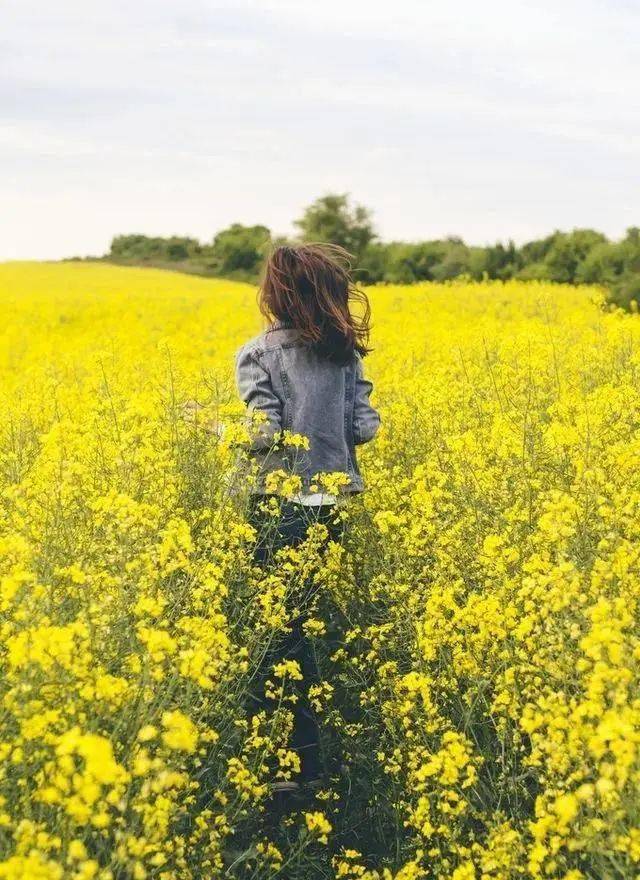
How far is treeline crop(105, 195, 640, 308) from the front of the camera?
2406 centimetres

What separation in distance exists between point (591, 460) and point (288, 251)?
1.60m

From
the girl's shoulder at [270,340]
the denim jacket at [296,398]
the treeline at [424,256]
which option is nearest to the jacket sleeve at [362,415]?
the denim jacket at [296,398]

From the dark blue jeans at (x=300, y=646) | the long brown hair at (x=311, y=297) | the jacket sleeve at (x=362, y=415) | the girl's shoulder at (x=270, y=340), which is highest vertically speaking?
the long brown hair at (x=311, y=297)

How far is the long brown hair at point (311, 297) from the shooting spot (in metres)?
4.00

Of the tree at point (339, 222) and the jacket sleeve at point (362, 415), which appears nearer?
the jacket sleeve at point (362, 415)

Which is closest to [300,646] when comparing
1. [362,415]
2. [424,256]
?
[362,415]

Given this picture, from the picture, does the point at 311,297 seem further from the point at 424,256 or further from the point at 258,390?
the point at 424,256

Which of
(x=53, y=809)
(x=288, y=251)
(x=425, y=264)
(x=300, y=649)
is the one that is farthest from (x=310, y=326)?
(x=425, y=264)

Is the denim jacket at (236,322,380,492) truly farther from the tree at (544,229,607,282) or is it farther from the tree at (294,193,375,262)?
the tree at (294,193,375,262)

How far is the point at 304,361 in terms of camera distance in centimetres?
409

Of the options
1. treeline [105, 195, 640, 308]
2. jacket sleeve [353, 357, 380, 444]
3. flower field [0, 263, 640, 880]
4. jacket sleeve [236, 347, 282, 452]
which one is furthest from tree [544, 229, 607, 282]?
jacket sleeve [236, 347, 282, 452]

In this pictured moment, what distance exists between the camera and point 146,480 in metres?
4.25

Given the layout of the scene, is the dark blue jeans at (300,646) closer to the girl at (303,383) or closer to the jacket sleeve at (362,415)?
the girl at (303,383)

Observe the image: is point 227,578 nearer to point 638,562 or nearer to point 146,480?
point 146,480
